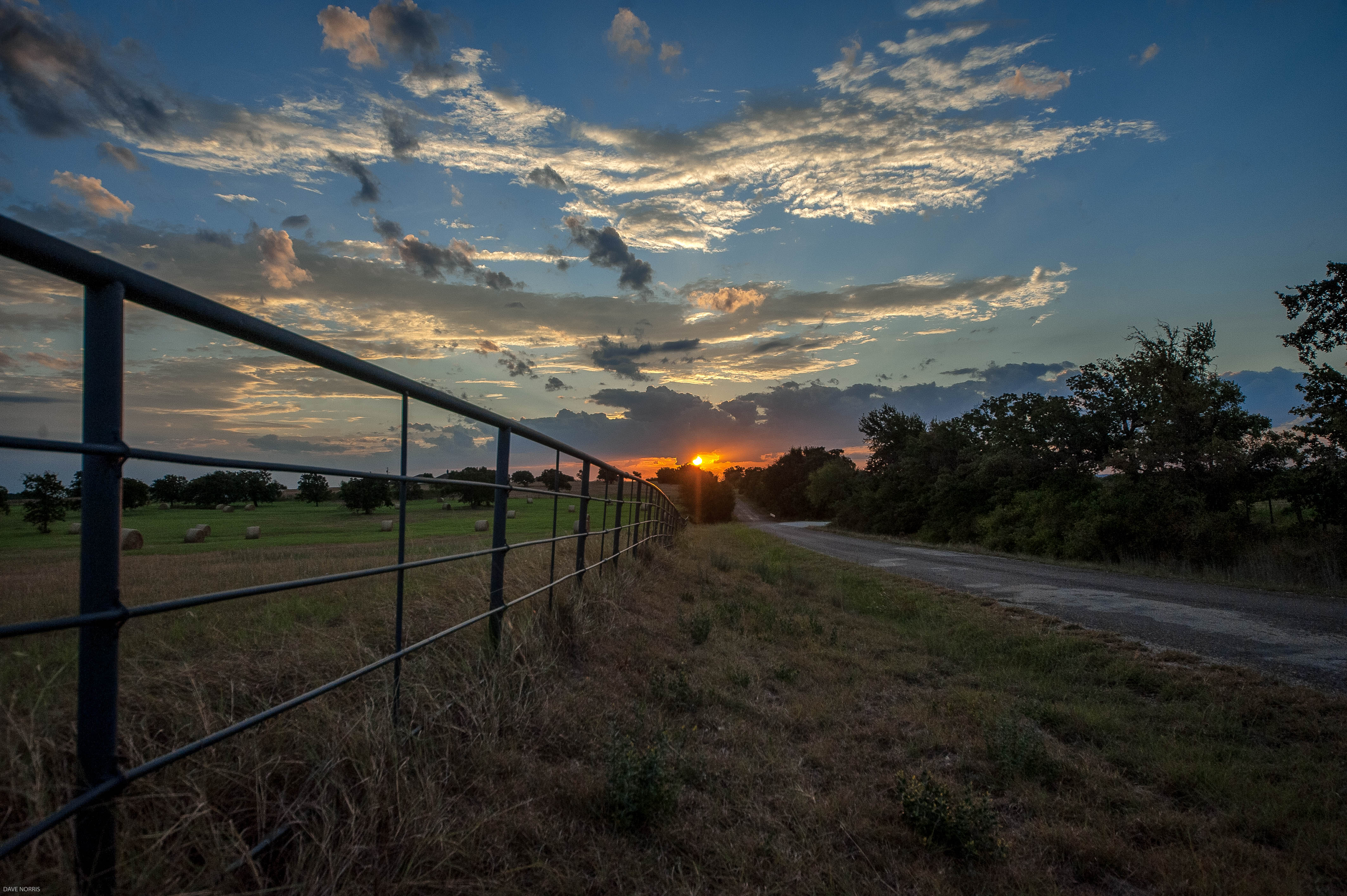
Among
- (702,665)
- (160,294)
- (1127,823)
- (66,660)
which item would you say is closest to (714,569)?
(702,665)

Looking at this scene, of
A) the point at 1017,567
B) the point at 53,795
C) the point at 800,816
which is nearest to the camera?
the point at 53,795

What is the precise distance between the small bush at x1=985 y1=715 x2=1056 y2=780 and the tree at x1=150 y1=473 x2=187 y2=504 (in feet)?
12.7

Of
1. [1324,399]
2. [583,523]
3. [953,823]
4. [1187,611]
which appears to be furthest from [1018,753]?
[1324,399]

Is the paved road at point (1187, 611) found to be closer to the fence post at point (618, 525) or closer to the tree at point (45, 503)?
the fence post at point (618, 525)

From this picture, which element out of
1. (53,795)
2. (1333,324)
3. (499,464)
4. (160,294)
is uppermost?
(1333,324)

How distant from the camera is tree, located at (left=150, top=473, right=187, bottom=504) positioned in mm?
2320

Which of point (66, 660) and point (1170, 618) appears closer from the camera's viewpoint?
point (66, 660)

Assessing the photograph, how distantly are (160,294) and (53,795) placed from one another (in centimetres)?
123

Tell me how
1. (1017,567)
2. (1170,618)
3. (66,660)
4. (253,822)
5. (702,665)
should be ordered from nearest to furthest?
(253,822), (66,660), (702,665), (1170,618), (1017,567)

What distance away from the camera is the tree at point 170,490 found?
2320 mm

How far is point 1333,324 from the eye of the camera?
53.1ft

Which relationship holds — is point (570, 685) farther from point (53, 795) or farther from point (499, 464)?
point (53, 795)

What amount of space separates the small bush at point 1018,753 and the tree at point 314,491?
3.58m

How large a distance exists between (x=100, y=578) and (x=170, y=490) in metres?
1.10
